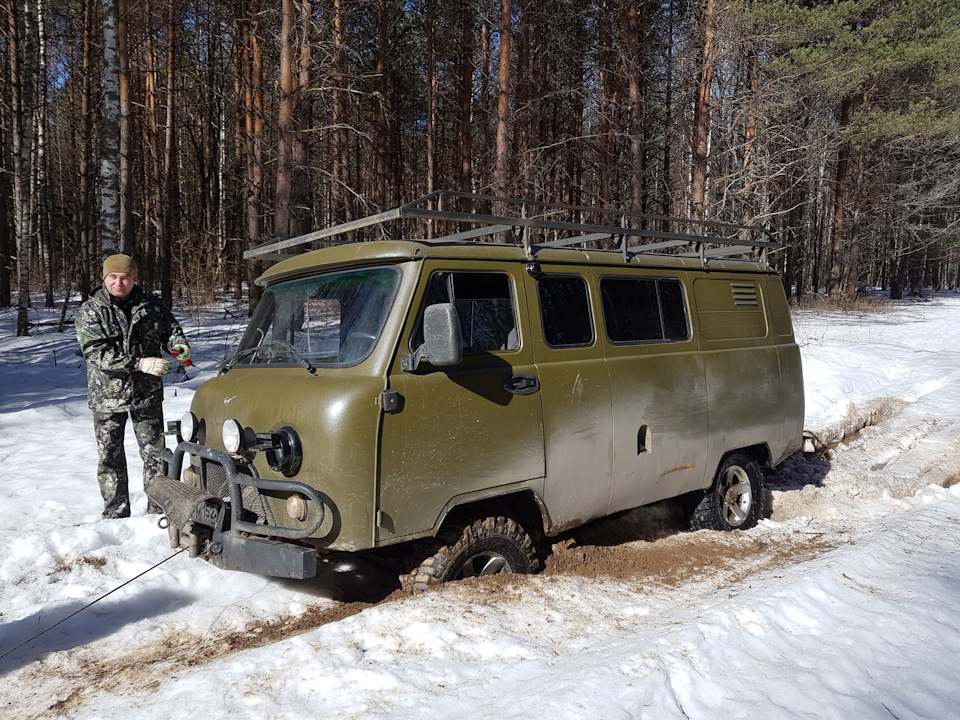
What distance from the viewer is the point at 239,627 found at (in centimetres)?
408

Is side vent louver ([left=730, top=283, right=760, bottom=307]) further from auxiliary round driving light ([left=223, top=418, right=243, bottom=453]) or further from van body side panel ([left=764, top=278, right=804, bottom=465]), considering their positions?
auxiliary round driving light ([left=223, top=418, right=243, bottom=453])

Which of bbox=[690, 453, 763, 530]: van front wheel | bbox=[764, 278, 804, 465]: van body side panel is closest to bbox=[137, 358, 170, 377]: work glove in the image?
bbox=[690, 453, 763, 530]: van front wheel

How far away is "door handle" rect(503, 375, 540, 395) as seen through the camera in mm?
4148

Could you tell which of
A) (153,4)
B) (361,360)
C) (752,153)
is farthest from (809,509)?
(153,4)

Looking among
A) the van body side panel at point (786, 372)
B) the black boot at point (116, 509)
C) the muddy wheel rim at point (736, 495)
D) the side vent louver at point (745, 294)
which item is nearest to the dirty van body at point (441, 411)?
the muddy wheel rim at point (736, 495)

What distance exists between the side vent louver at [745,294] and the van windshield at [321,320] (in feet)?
11.3

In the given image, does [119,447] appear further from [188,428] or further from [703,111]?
[703,111]

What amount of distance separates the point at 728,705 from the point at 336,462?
208 centimetres

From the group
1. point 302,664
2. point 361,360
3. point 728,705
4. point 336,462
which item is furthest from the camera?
point 361,360

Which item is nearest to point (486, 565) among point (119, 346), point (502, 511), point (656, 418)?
point (502, 511)

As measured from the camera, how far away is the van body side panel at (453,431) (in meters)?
3.69

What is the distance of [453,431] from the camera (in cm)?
389

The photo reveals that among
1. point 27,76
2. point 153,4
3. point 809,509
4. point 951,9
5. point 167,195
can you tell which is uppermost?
point 951,9

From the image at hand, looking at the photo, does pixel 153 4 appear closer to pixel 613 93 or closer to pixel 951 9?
pixel 613 93
